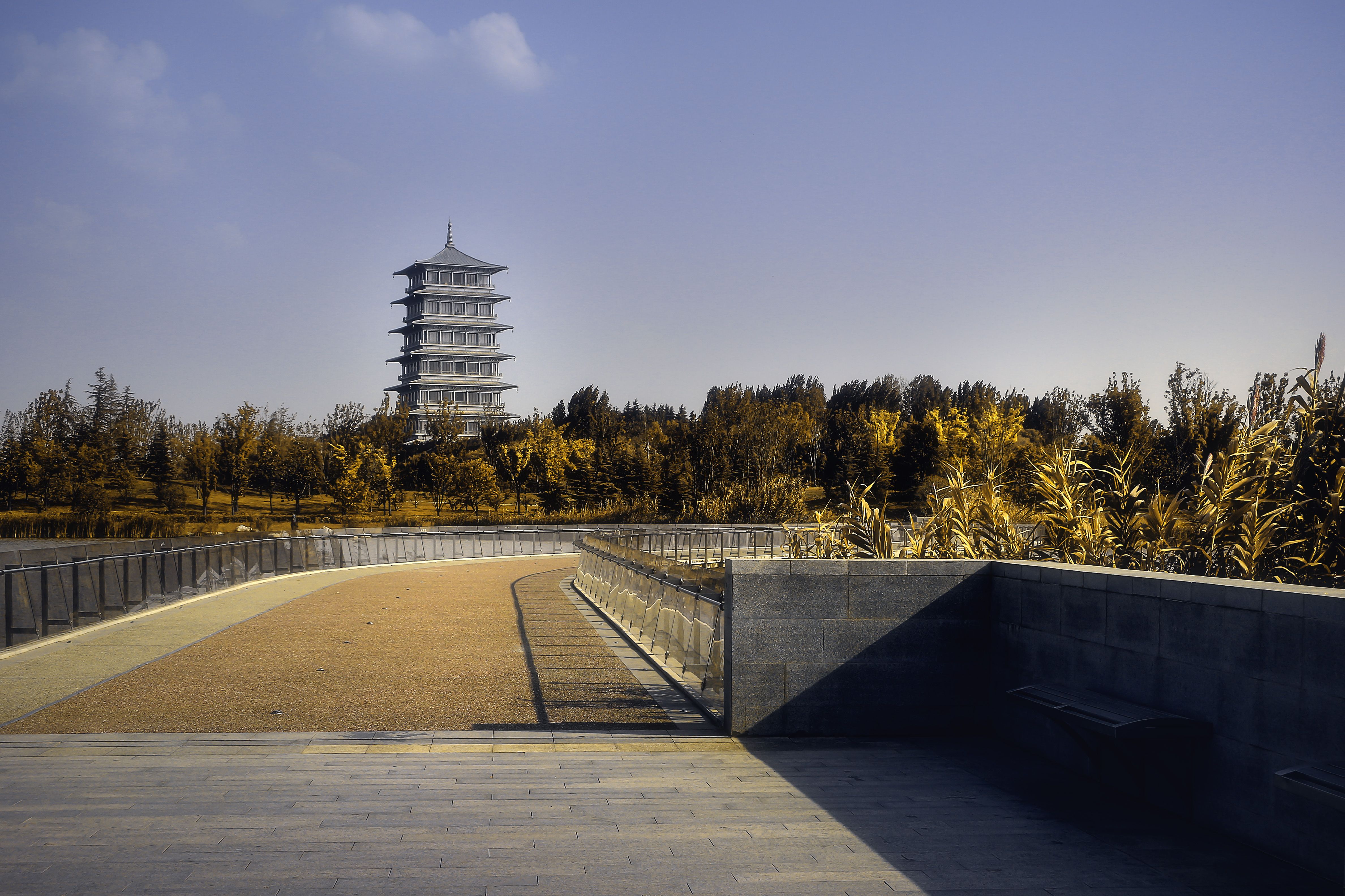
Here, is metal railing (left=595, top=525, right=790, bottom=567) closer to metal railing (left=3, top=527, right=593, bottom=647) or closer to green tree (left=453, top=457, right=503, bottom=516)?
metal railing (left=3, top=527, right=593, bottom=647)

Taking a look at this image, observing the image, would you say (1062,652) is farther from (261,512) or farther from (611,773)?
(261,512)

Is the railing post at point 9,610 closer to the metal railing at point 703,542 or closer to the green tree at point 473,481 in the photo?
the metal railing at point 703,542

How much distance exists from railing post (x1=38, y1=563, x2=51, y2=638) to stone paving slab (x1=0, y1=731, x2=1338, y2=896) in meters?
6.01

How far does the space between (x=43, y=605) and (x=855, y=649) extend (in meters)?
10.5

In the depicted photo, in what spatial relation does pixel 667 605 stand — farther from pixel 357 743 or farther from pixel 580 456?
pixel 580 456

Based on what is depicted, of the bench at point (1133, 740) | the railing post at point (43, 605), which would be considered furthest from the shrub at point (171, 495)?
the bench at point (1133, 740)

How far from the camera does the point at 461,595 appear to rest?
61.7 ft

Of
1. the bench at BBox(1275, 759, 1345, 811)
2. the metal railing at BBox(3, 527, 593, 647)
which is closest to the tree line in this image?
the metal railing at BBox(3, 527, 593, 647)

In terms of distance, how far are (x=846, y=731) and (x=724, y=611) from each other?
1.29 metres

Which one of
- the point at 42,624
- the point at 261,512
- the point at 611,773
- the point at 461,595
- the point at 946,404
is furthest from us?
the point at 946,404

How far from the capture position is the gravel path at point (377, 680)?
826cm

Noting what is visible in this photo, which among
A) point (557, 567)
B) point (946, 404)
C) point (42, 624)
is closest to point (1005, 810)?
point (42, 624)

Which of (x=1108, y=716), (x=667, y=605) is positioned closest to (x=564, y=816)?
(x=1108, y=716)

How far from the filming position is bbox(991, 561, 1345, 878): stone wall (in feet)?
15.9
